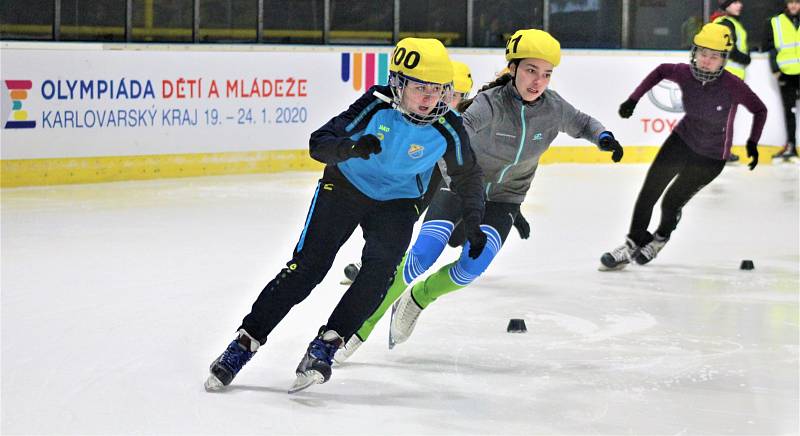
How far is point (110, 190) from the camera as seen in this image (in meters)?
10.6

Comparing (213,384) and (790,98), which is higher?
(790,98)

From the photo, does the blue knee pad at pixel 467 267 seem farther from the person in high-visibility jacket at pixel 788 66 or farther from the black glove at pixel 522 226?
the person in high-visibility jacket at pixel 788 66

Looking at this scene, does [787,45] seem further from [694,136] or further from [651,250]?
[651,250]

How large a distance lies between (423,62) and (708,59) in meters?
3.47

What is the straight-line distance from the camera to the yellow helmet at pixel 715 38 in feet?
24.0

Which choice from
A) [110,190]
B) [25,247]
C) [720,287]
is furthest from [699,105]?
[110,190]

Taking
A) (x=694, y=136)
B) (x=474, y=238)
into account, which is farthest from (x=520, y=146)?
(x=694, y=136)

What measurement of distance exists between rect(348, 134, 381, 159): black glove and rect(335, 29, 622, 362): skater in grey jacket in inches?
45.6

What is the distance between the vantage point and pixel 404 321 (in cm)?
535

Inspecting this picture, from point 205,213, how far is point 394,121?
203 inches

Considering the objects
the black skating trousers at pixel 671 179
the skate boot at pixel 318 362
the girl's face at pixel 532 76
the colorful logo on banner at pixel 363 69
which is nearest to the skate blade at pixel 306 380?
the skate boot at pixel 318 362

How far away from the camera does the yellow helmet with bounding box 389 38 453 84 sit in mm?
4445

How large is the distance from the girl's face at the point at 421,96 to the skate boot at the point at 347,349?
102 cm

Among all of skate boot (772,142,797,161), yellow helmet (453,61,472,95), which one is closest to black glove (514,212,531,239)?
yellow helmet (453,61,472,95)
